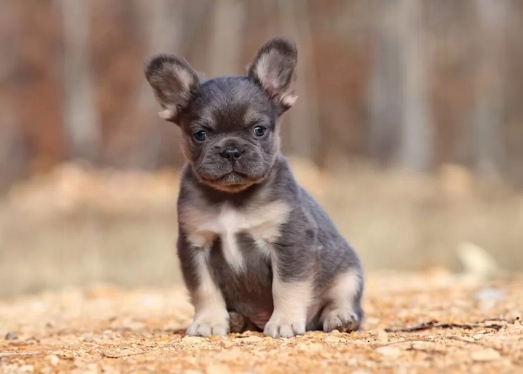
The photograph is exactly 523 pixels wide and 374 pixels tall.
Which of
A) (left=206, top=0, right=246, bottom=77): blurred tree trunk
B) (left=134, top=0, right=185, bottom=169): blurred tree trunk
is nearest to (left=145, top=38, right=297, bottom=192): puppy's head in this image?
(left=206, top=0, right=246, bottom=77): blurred tree trunk

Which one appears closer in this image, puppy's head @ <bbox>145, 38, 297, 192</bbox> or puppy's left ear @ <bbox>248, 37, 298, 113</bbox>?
puppy's head @ <bbox>145, 38, 297, 192</bbox>

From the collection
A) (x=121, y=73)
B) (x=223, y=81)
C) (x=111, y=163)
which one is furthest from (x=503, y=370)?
(x=121, y=73)

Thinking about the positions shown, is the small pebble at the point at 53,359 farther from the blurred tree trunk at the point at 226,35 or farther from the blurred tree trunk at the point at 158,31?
the blurred tree trunk at the point at 158,31

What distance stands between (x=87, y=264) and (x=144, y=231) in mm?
1483

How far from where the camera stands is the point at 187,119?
648cm

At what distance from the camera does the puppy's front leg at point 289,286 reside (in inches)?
238

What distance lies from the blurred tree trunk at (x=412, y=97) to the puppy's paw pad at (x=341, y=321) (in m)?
16.2

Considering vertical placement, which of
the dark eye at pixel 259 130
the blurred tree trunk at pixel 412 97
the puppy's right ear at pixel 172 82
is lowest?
the dark eye at pixel 259 130

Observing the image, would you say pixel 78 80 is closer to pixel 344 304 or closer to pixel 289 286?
pixel 344 304

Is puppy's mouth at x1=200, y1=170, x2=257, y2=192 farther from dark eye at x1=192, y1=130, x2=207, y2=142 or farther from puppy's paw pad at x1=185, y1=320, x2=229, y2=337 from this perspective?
puppy's paw pad at x1=185, y1=320, x2=229, y2=337

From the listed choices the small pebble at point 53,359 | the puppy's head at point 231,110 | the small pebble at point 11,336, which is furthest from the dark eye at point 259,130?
the small pebble at point 11,336

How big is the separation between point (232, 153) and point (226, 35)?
2366 centimetres

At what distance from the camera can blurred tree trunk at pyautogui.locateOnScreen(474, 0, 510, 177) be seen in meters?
30.9

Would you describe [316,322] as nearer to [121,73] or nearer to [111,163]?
[111,163]
